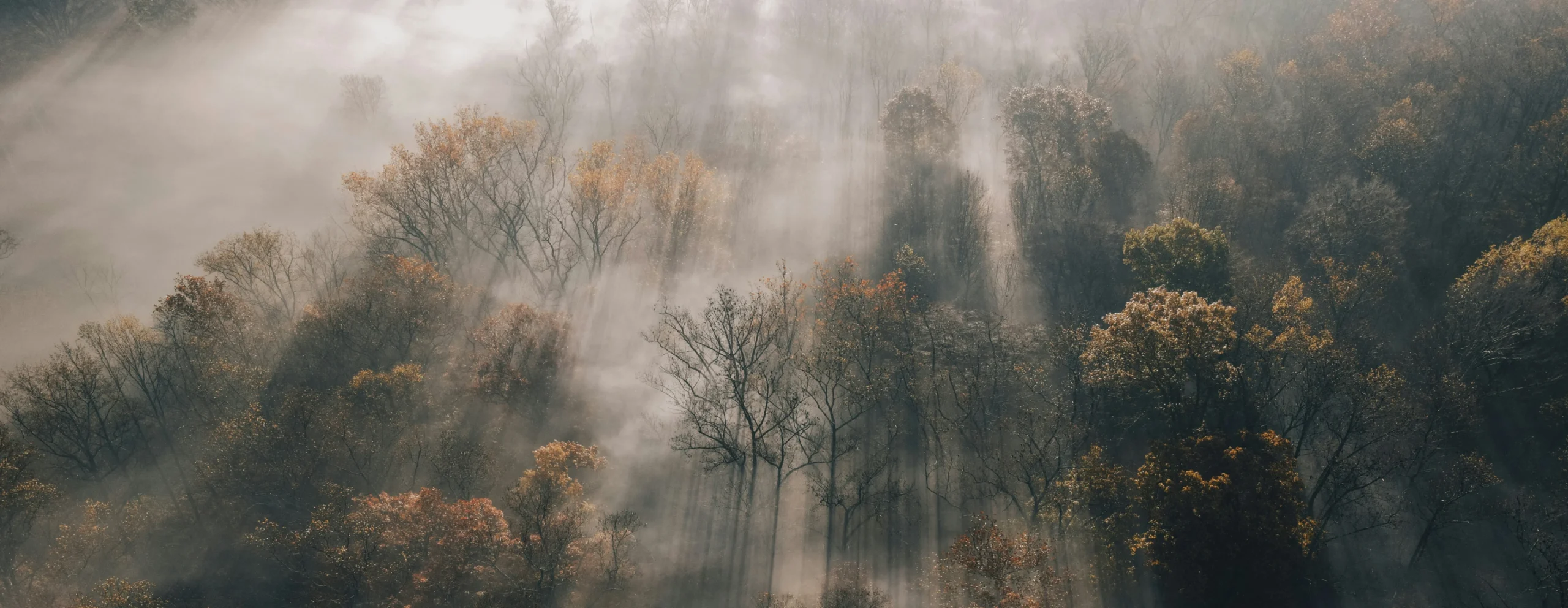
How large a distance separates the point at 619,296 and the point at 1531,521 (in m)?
69.2

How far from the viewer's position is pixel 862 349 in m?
61.0

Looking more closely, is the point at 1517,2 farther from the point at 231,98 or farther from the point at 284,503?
the point at 231,98

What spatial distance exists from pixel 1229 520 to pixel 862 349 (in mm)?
28798

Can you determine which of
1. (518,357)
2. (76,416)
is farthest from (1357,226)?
(76,416)

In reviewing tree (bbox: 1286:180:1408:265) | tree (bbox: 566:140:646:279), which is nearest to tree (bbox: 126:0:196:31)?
tree (bbox: 566:140:646:279)

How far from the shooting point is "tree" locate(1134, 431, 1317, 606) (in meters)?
39.4

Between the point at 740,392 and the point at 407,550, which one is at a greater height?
the point at 740,392

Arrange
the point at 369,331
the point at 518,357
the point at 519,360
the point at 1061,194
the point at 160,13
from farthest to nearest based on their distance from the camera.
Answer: the point at 160,13
the point at 1061,194
the point at 369,331
the point at 518,357
the point at 519,360

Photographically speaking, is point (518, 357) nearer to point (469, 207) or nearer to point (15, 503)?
point (469, 207)

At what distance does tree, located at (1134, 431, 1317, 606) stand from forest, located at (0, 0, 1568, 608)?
25cm

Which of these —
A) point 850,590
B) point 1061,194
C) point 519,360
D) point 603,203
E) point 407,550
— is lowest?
point 850,590

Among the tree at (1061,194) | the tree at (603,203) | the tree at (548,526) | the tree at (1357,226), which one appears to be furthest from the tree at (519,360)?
the tree at (1357,226)

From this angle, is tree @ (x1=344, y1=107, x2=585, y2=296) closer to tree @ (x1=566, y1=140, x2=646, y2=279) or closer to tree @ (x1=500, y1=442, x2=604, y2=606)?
tree @ (x1=566, y1=140, x2=646, y2=279)

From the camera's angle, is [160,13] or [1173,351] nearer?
[1173,351]
